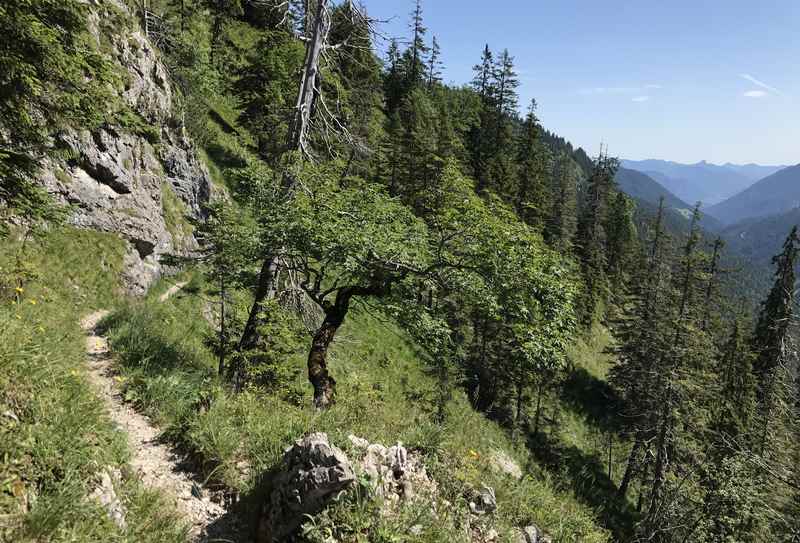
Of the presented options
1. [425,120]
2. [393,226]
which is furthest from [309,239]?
[425,120]

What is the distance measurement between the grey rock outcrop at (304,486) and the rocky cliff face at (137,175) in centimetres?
1230

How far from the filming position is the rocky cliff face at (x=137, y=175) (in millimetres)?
13977

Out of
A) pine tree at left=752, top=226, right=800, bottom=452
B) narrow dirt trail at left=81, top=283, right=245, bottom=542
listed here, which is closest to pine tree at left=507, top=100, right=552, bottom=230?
pine tree at left=752, top=226, right=800, bottom=452

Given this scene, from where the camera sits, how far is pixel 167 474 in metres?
5.39

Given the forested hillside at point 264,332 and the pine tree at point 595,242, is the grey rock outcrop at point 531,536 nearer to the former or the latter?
the forested hillside at point 264,332

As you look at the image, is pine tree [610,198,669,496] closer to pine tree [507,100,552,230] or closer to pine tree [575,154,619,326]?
pine tree [575,154,619,326]

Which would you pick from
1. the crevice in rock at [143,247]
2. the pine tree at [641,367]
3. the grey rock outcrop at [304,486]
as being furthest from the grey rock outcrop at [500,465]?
the pine tree at [641,367]

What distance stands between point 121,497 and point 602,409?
4276 cm

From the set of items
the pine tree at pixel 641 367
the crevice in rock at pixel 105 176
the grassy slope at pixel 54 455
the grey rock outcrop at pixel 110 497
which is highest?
the crevice in rock at pixel 105 176

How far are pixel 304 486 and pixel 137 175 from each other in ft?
51.2

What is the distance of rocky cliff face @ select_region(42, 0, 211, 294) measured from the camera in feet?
45.9

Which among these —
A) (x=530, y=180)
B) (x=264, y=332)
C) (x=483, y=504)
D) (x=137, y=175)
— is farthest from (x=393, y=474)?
(x=530, y=180)

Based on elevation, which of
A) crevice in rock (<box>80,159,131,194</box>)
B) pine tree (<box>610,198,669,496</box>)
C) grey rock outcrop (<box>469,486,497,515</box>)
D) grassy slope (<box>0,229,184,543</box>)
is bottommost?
pine tree (<box>610,198,669,496</box>)

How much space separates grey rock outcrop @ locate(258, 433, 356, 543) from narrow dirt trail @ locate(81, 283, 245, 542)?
21.8 inches
